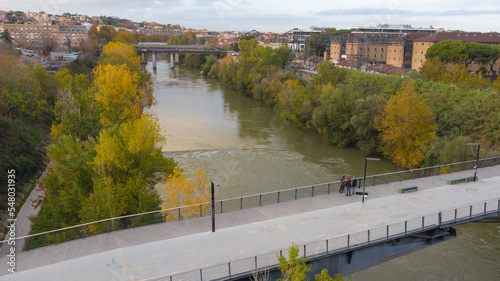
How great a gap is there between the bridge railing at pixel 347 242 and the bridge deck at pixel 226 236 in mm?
649

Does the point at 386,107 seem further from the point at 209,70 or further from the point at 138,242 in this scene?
the point at 209,70

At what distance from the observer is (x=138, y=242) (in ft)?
45.1

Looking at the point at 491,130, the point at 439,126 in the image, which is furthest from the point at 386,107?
the point at 491,130

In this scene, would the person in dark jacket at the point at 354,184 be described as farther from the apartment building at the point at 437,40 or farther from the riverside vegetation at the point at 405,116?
the apartment building at the point at 437,40

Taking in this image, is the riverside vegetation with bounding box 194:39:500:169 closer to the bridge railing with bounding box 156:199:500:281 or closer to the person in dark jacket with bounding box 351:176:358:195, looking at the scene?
the bridge railing with bounding box 156:199:500:281

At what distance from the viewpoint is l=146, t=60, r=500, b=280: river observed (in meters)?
18.0

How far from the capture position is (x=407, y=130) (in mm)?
31125

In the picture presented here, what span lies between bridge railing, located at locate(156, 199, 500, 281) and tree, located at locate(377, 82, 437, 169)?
1421 cm

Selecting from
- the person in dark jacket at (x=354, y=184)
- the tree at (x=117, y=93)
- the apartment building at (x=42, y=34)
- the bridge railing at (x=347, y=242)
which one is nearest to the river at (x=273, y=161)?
the bridge railing at (x=347, y=242)

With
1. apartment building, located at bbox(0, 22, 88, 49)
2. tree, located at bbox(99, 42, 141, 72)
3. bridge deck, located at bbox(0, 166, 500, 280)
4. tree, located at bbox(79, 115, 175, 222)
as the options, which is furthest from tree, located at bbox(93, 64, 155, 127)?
apartment building, located at bbox(0, 22, 88, 49)

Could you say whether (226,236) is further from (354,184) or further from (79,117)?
(79,117)

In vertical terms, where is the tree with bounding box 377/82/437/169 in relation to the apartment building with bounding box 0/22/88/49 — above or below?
below

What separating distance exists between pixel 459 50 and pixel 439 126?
122 ft

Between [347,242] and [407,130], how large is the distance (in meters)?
20.3
